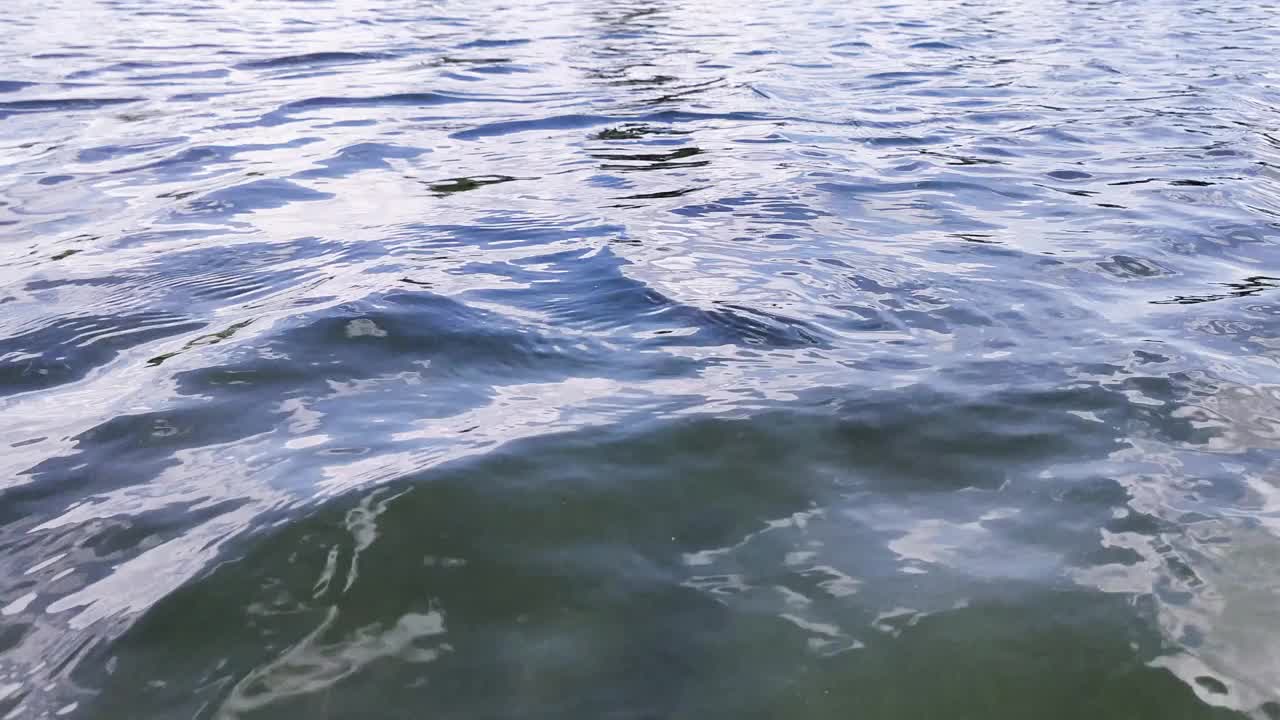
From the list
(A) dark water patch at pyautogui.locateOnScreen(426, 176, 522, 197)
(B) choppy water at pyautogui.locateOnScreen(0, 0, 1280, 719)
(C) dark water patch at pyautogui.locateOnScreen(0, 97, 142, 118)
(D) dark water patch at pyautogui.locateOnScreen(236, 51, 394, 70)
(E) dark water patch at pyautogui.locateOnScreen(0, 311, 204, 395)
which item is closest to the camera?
(B) choppy water at pyautogui.locateOnScreen(0, 0, 1280, 719)

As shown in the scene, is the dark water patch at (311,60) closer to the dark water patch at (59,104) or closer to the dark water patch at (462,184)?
the dark water patch at (59,104)

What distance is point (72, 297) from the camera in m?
4.51

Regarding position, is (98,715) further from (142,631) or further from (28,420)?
(28,420)

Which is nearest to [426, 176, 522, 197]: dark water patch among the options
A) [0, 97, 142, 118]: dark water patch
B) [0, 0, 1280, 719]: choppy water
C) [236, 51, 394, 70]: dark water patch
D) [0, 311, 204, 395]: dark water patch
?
[0, 0, 1280, 719]: choppy water

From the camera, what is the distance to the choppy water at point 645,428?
2.19 meters

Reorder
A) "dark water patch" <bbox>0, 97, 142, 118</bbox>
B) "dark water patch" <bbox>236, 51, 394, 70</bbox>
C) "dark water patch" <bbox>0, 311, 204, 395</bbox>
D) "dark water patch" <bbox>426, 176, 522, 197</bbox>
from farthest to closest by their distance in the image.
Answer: "dark water patch" <bbox>236, 51, 394, 70</bbox> → "dark water patch" <bbox>0, 97, 142, 118</bbox> → "dark water patch" <bbox>426, 176, 522, 197</bbox> → "dark water patch" <bbox>0, 311, 204, 395</bbox>

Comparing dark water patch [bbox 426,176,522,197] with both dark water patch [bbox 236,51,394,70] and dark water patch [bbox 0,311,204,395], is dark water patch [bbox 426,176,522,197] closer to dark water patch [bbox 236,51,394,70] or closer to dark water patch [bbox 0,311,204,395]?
dark water patch [bbox 0,311,204,395]

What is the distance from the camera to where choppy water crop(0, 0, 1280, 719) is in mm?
2189

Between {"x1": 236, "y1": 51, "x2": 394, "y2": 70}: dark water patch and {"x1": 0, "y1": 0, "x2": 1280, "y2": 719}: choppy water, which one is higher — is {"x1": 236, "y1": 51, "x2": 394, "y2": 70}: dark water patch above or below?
above

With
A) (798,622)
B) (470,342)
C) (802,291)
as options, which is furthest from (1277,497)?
(470,342)

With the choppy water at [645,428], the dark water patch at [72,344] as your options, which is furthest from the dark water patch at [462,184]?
the dark water patch at [72,344]

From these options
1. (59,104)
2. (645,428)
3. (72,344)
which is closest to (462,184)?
(72,344)

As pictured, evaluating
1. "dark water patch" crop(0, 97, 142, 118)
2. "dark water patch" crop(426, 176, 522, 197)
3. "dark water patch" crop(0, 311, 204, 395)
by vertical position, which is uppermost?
"dark water patch" crop(0, 97, 142, 118)

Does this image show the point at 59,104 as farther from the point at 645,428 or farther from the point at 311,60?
the point at 645,428
